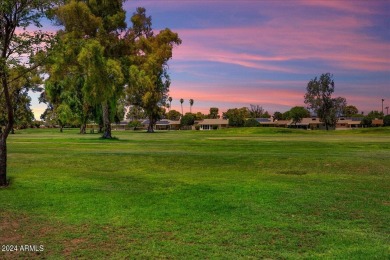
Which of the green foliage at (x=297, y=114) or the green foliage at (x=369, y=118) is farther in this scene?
the green foliage at (x=297, y=114)

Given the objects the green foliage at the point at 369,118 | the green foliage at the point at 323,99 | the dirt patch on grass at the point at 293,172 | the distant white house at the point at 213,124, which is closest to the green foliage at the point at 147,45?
the dirt patch on grass at the point at 293,172

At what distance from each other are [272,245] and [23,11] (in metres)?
13.6

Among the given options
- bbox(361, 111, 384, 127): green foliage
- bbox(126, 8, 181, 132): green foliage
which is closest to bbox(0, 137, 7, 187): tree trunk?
bbox(126, 8, 181, 132): green foliage

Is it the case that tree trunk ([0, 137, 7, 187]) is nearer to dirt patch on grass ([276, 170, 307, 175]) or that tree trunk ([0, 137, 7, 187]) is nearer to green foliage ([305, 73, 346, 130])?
dirt patch on grass ([276, 170, 307, 175])

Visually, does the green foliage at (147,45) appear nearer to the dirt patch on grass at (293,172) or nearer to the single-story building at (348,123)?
the dirt patch on grass at (293,172)

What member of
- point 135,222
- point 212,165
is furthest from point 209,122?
point 135,222

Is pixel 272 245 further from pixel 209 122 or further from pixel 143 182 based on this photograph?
pixel 209 122

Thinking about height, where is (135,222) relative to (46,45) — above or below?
below

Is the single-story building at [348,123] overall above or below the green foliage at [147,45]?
below

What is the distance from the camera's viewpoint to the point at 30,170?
2086 cm

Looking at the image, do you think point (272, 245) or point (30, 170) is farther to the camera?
point (30, 170)

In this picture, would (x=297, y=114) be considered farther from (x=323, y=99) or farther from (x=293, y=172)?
(x=293, y=172)

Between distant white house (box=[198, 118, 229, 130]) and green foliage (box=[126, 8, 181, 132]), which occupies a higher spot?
green foliage (box=[126, 8, 181, 132])

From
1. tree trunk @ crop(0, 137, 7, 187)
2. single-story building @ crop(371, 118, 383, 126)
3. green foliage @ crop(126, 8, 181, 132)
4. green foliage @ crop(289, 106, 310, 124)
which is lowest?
tree trunk @ crop(0, 137, 7, 187)
